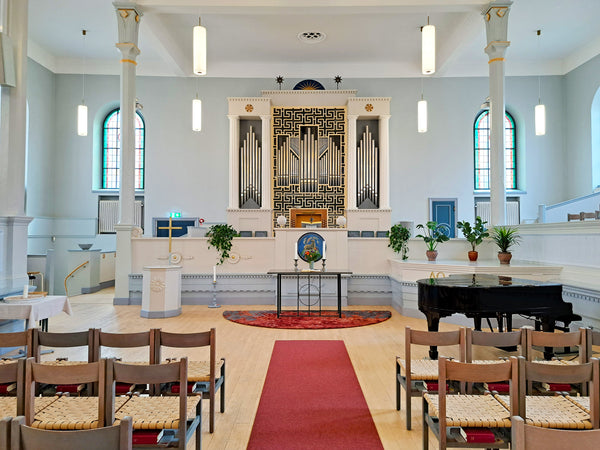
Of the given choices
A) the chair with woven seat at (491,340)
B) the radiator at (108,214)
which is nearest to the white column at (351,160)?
the radiator at (108,214)

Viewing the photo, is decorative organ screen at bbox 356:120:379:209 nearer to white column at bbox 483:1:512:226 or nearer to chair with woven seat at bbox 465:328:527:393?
white column at bbox 483:1:512:226

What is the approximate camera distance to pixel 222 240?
7582 mm

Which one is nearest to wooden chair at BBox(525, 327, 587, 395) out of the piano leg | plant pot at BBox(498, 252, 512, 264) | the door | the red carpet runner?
the red carpet runner

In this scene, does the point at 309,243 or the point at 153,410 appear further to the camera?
the point at 309,243

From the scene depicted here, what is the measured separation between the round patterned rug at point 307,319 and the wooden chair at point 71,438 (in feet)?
15.2

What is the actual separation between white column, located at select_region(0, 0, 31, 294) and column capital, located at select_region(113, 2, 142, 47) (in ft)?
7.51

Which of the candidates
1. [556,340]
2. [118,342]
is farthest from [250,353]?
[556,340]

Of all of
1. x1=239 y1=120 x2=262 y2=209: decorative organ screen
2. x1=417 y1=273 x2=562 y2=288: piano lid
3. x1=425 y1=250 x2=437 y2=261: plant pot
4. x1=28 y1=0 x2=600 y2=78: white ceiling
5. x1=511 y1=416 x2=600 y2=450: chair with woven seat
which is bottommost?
x1=511 y1=416 x2=600 y2=450: chair with woven seat

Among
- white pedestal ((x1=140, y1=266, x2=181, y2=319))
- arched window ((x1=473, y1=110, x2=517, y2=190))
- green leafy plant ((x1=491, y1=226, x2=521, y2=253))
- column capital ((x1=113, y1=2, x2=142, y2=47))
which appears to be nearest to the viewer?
green leafy plant ((x1=491, y1=226, x2=521, y2=253))

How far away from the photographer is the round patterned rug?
6012 millimetres

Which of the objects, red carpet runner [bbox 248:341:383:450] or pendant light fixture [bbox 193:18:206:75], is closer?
red carpet runner [bbox 248:341:383:450]

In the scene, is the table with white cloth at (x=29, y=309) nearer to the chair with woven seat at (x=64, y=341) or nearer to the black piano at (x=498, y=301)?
the chair with woven seat at (x=64, y=341)

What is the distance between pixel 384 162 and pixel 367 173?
485mm

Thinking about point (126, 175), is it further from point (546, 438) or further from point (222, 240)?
point (546, 438)
